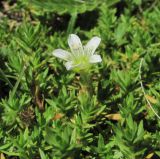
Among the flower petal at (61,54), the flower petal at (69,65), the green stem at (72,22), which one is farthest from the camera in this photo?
the green stem at (72,22)

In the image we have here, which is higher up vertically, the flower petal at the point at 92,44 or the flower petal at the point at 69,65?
the flower petal at the point at 92,44

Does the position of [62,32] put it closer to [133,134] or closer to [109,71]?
[109,71]

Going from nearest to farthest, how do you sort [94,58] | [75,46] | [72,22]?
[94,58]
[75,46]
[72,22]

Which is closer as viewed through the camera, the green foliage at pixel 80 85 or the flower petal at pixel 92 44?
the green foliage at pixel 80 85

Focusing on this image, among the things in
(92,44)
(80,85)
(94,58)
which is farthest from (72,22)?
(94,58)

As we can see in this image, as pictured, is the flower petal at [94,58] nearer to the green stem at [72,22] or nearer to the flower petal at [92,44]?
the flower petal at [92,44]

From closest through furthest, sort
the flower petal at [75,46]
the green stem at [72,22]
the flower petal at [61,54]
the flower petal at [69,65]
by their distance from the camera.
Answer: the flower petal at [69,65] < the flower petal at [61,54] < the flower petal at [75,46] < the green stem at [72,22]

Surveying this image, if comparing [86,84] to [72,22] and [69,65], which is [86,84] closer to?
[69,65]

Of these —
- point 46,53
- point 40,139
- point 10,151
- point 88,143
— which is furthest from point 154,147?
point 46,53

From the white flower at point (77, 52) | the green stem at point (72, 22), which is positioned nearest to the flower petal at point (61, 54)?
the white flower at point (77, 52)
